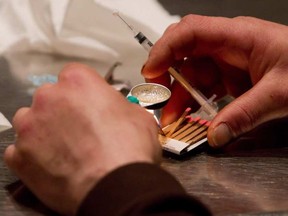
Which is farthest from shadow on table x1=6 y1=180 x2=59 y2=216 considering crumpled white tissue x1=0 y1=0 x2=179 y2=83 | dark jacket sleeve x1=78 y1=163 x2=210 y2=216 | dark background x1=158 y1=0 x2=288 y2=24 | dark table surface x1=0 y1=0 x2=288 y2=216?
dark background x1=158 y1=0 x2=288 y2=24

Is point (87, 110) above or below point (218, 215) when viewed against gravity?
above

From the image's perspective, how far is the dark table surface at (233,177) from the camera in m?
0.73

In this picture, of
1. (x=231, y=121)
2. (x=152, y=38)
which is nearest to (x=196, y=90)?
(x=231, y=121)

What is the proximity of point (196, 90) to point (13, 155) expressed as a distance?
0.40 m

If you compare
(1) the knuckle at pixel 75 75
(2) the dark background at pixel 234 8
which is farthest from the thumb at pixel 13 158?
(2) the dark background at pixel 234 8

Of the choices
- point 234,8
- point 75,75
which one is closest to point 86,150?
point 75,75

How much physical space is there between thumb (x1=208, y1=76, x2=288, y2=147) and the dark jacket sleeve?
286 millimetres

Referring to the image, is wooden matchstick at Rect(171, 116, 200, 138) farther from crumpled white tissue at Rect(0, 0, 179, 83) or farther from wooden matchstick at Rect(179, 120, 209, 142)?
crumpled white tissue at Rect(0, 0, 179, 83)

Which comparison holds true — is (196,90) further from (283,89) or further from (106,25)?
(106,25)

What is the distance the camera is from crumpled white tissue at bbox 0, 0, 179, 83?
1.23m

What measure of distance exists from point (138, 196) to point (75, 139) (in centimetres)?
13

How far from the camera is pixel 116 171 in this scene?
23.0 inches

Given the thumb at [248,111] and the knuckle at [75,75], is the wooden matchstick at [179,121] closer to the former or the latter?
the thumb at [248,111]

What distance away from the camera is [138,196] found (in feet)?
1.82
